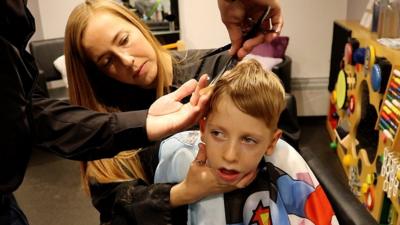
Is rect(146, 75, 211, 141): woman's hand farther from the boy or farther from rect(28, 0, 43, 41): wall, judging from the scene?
rect(28, 0, 43, 41): wall

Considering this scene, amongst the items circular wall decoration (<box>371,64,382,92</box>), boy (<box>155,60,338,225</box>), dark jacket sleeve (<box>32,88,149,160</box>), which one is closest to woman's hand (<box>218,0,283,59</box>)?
boy (<box>155,60,338,225</box>)

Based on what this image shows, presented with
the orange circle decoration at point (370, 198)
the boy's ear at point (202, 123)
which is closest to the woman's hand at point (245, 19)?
the boy's ear at point (202, 123)

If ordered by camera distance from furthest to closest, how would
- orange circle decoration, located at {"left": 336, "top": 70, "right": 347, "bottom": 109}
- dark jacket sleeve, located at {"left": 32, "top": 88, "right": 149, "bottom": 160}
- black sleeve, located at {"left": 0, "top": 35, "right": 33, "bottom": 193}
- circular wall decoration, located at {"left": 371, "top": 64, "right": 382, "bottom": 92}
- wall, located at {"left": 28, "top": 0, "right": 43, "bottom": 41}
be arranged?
1. wall, located at {"left": 28, "top": 0, "right": 43, "bottom": 41}
2. orange circle decoration, located at {"left": 336, "top": 70, "right": 347, "bottom": 109}
3. circular wall decoration, located at {"left": 371, "top": 64, "right": 382, "bottom": 92}
4. dark jacket sleeve, located at {"left": 32, "top": 88, "right": 149, "bottom": 160}
5. black sleeve, located at {"left": 0, "top": 35, "right": 33, "bottom": 193}

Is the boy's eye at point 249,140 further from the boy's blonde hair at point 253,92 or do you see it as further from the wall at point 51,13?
the wall at point 51,13

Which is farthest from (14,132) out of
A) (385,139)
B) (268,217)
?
(385,139)

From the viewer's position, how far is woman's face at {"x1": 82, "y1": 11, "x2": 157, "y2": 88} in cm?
107

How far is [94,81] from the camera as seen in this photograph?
117cm

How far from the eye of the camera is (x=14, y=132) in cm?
60

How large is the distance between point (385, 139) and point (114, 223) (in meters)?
1.23

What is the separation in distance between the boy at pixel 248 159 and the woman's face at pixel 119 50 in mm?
257

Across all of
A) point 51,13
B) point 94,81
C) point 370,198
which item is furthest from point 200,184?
point 51,13

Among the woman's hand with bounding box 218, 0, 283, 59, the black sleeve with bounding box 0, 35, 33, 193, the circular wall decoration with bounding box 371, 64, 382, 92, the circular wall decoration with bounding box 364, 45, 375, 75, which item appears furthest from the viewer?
the circular wall decoration with bounding box 364, 45, 375, 75

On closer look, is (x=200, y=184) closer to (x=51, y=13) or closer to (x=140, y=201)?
(x=140, y=201)

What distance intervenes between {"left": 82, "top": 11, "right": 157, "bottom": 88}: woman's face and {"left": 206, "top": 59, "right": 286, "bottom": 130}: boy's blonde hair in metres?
0.36
